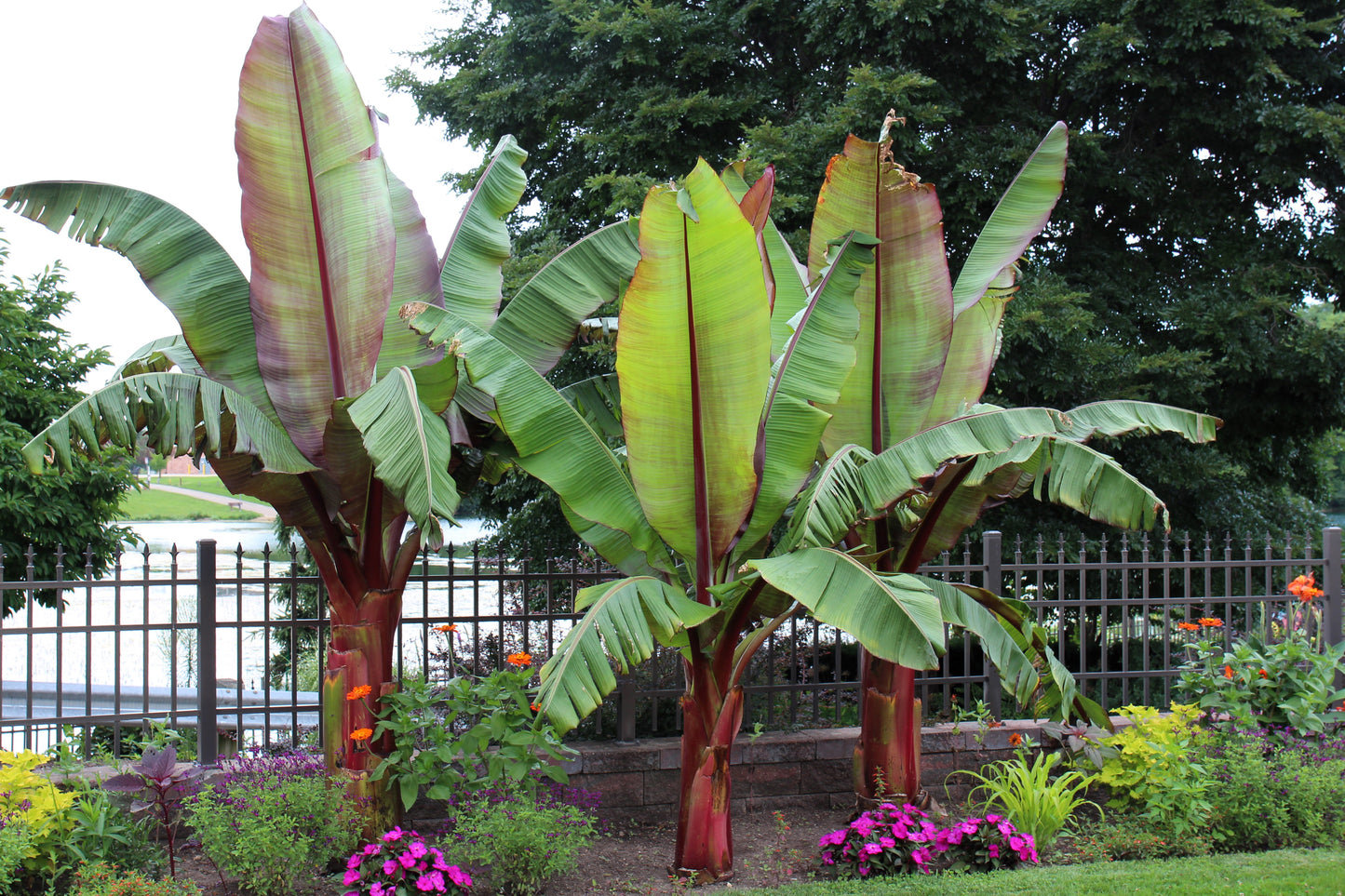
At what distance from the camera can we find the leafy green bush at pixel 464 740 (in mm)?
4840

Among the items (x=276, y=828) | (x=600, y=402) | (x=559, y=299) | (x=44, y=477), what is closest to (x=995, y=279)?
(x=600, y=402)

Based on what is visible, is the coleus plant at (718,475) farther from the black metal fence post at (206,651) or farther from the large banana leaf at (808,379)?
the black metal fence post at (206,651)

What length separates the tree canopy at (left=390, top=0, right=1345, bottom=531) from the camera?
936cm

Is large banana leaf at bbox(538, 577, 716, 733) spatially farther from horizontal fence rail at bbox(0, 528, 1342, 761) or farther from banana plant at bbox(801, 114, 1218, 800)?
horizontal fence rail at bbox(0, 528, 1342, 761)

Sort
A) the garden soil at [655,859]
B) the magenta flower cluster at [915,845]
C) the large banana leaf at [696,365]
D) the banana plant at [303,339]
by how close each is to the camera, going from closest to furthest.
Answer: the large banana leaf at [696,365] < the banana plant at [303,339] < the garden soil at [655,859] < the magenta flower cluster at [915,845]

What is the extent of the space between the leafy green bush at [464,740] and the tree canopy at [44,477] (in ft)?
16.8

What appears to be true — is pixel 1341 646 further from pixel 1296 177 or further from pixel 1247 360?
pixel 1296 177

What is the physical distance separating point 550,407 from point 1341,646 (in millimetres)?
5925

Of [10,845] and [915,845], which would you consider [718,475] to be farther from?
[10,845]

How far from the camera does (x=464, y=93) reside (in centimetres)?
1205

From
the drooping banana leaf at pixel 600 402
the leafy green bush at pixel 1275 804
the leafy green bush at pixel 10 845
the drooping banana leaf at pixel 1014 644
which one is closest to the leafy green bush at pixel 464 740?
the leafy green bush at pixel 10 845

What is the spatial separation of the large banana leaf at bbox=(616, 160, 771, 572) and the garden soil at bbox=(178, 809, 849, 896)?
1.65m

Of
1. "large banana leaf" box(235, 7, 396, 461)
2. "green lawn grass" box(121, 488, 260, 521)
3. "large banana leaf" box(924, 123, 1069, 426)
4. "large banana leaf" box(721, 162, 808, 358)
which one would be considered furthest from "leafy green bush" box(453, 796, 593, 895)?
"green lawn grass" box(121, 488, 260, 521)

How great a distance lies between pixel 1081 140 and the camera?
9.70 metres
